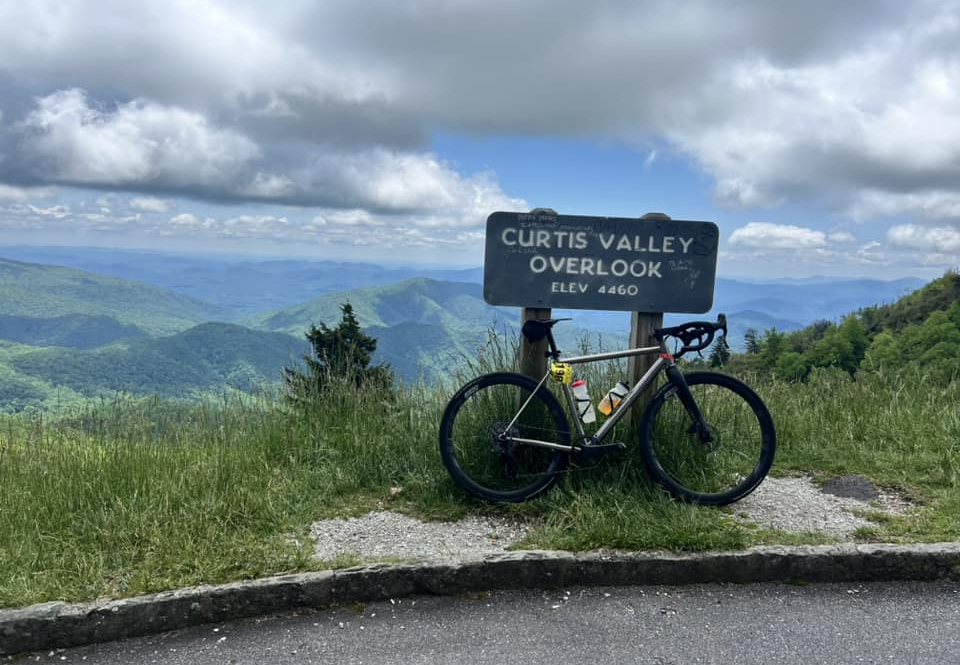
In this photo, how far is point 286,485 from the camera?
3994 millimetres

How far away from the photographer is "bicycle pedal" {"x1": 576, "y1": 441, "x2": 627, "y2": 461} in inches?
154

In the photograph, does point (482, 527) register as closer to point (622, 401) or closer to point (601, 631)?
point (601, 631)

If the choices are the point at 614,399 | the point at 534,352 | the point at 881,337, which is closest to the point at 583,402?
the point at 614,399

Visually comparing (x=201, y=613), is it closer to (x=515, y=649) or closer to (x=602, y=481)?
(x=515, y=649)

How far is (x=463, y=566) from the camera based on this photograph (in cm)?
308

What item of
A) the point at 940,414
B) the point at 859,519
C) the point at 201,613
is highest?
the point at 940,414

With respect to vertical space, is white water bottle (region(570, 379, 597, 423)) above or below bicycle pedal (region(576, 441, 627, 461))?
above

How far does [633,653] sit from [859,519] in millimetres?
2025

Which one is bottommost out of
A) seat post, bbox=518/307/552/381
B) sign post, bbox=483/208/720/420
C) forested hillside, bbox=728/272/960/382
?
forested hillside, bbox=728/272/960/382

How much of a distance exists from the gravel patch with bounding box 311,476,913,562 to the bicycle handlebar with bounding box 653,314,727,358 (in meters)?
1.05

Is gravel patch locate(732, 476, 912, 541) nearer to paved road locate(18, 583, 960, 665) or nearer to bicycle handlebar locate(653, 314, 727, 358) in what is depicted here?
paved road locate(18, 583, 960, 665)

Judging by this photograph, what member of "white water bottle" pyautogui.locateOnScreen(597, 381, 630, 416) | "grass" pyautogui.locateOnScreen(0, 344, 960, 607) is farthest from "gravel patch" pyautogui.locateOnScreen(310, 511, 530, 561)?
"white water bottle" pyautogui.locateOnScreen(597, 381, 630, 416)

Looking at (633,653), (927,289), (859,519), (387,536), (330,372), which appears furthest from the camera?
(927,289)

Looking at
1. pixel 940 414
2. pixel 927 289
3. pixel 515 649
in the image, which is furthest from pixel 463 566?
pixel 927 289
